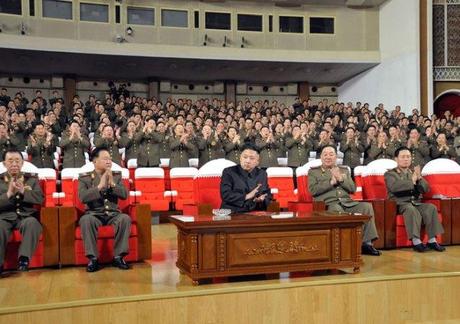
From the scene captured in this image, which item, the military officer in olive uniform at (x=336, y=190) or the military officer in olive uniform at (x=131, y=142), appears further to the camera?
the military officer in olive uniform at (x=131, y=142)

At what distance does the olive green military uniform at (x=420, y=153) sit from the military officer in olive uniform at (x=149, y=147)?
94.3 inches

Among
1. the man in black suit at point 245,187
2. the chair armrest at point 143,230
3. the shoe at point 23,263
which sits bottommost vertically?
the shoe at point 23,263

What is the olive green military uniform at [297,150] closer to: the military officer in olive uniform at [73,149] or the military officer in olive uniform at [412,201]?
the military officer in olive uniform at [412,201]

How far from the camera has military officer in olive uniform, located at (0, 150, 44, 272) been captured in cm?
249

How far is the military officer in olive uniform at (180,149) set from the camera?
469 centimetres

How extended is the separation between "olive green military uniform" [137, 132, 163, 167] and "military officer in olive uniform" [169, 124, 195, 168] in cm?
15

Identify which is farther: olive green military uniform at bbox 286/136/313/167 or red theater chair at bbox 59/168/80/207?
olive green military uniform at bbox 286/136/313/167

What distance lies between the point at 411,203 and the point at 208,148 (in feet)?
7.22

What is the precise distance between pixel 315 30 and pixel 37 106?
18.3 ft

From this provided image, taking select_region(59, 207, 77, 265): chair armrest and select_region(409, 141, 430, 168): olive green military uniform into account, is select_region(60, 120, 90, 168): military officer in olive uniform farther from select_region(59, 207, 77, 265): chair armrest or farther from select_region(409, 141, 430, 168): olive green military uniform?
select_region(409, 141, 430, 168): olive green military uniform

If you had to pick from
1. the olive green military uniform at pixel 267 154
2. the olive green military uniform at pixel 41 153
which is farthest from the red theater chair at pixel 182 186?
the olive green military uniform at pixel 41 153

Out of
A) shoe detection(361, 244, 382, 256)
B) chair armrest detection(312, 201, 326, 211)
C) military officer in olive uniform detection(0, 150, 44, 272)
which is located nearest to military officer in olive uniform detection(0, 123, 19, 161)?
military officer in olive uniform detection(0, 150, 44, 272)

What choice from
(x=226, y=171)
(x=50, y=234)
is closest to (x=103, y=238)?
(x=50, y=234)

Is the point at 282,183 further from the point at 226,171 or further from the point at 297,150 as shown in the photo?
the point at 226,171
